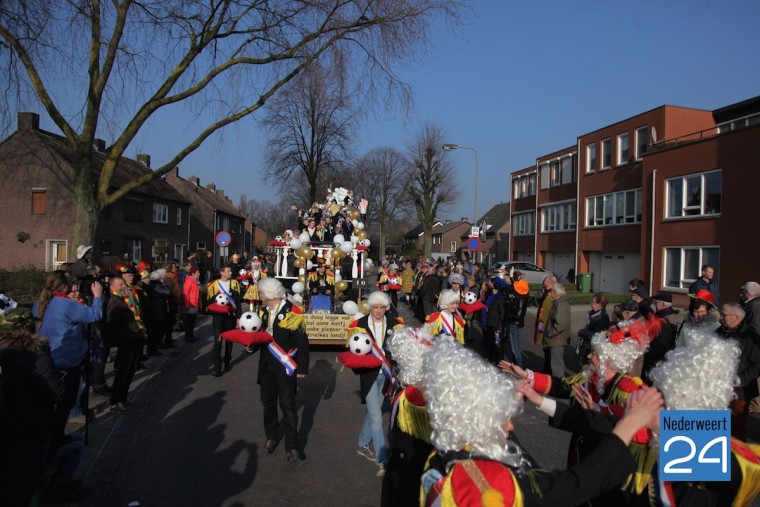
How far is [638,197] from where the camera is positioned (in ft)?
84.0

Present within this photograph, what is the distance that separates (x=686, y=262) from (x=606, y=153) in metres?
9.24

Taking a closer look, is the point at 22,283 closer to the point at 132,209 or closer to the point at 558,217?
the point at 132,209

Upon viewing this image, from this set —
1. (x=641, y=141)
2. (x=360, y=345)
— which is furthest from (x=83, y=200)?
(x=641, y=141)

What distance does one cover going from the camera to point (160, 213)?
38.0 metres

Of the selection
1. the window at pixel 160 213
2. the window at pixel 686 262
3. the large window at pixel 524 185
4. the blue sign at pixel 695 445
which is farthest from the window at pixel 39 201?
the blue sign at pixel 695 445

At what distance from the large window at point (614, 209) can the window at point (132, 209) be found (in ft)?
90.3

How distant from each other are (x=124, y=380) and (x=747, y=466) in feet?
22.0

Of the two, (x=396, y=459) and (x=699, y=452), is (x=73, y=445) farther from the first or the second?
(x=699, y=452)

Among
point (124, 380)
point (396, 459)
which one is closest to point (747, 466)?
point (396, 459)

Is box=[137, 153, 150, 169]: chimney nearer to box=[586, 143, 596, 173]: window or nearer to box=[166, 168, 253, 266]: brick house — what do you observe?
box=[166, 168, 253, 266]: brick house

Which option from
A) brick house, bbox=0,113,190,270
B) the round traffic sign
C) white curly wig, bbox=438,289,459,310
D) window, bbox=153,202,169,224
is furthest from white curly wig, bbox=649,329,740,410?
window, bbox=153,202,169,224

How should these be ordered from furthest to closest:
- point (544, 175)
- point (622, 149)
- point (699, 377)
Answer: point (544, 175) → point (622, 149) → point (699, 377)

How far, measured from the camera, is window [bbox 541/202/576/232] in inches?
1266

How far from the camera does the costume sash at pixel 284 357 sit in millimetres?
5609
